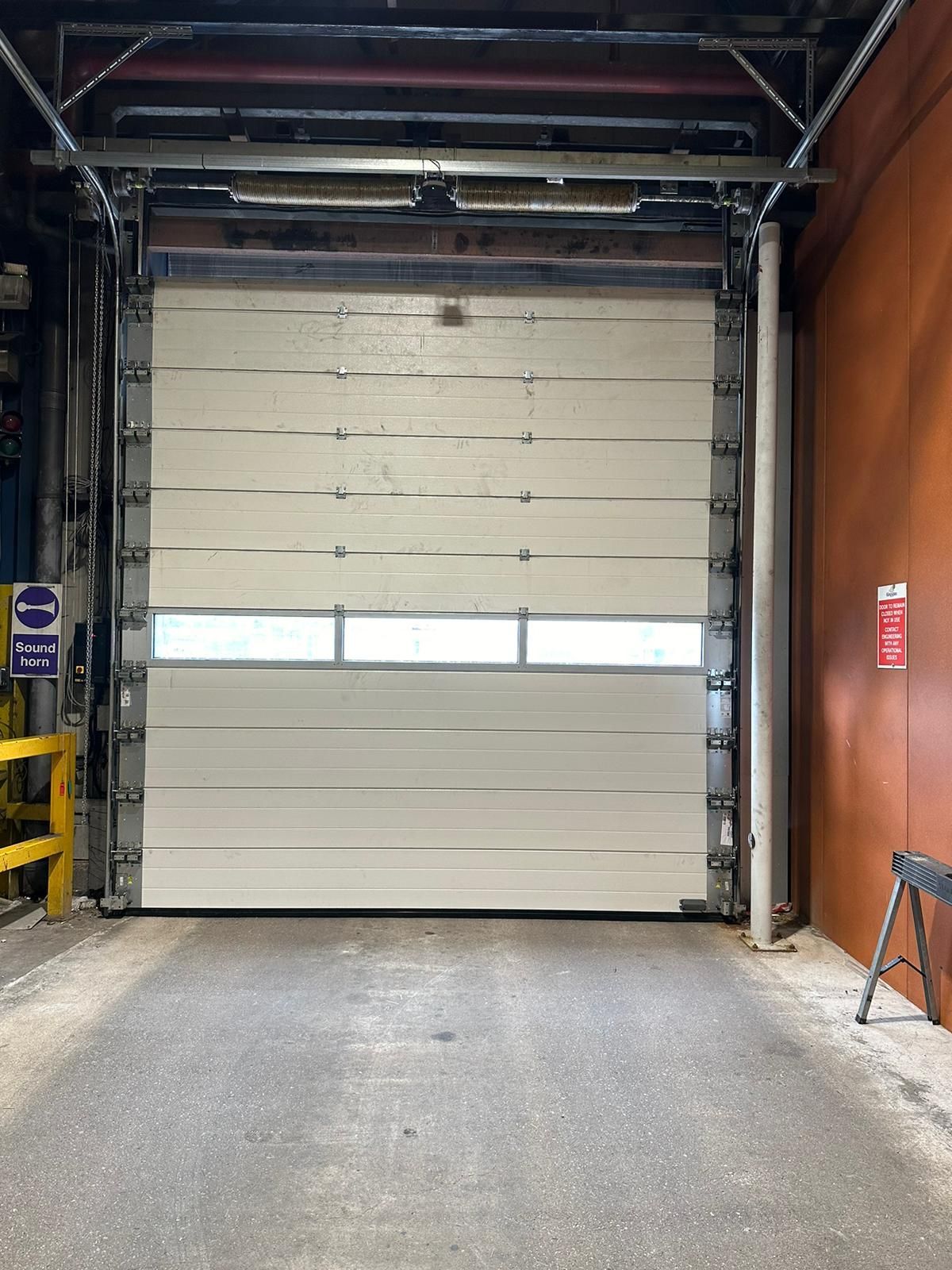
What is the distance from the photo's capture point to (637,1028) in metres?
3.51

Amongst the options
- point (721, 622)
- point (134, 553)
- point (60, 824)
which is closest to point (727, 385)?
point (721, 622)

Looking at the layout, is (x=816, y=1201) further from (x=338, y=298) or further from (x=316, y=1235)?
(x=338, y=298)

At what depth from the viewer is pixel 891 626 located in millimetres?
4082

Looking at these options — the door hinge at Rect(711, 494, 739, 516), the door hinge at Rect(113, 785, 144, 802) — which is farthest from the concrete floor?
the door hinge at Rect(711, 494, 739, 516)

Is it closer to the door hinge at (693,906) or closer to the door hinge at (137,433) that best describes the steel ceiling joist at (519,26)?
the door hinge at (137,433)

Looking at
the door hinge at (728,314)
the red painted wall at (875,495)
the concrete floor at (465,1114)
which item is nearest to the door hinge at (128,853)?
the concrete floor at (465,1114)

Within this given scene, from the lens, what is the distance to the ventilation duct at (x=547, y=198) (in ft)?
15.0

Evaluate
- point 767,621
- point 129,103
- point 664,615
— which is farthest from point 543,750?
point 129,103

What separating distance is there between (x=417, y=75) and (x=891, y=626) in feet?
14.0

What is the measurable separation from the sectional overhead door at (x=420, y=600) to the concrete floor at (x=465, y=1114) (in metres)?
0.82

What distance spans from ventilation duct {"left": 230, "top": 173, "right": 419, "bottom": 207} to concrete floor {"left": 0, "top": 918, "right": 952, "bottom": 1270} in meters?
4.54

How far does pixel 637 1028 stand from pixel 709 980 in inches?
30.6

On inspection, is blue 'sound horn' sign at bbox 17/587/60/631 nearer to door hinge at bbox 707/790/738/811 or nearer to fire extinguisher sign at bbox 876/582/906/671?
door hinge at bbox 707/790/738/811

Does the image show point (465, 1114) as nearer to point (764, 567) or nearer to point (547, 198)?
point (764, 567)
